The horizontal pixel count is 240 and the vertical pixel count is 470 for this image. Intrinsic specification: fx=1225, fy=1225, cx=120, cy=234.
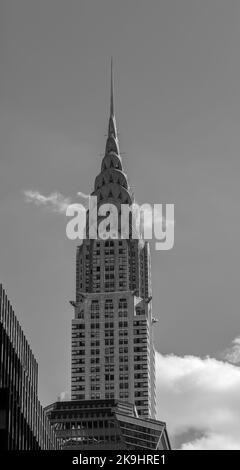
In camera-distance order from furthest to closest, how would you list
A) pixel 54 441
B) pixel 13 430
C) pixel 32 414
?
pixel 54 441, pixel 32 414, pixel 13 430

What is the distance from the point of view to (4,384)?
11994 centimetres

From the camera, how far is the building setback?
374 ft

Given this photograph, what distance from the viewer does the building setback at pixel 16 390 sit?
374 feet

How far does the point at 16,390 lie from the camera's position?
12588cm
